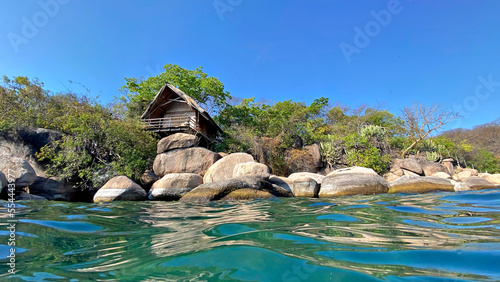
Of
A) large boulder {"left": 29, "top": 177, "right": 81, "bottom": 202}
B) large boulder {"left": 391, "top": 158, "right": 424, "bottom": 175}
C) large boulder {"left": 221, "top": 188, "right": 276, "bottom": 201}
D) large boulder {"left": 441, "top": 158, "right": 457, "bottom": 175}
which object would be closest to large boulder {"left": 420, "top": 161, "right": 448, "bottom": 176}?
large boulder {"left": 391, "top": 158, "right": 424, "bottom": 175}

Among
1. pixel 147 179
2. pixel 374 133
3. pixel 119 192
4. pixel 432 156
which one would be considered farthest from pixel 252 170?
pixel 432 156

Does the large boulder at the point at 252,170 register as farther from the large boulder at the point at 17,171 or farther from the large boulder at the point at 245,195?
the large boulder at the point at 17,171

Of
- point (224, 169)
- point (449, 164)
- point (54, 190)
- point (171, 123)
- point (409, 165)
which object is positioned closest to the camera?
point (54, 190)

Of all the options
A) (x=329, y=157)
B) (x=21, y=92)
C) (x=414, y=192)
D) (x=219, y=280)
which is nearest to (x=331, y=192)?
(x=414, y=192)

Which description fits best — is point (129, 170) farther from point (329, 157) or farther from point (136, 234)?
point (329, 157)

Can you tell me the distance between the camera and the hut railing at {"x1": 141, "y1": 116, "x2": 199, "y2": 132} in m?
13.9

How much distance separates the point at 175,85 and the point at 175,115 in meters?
3.45

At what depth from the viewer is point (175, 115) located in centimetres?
1600

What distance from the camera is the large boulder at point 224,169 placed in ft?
31.5

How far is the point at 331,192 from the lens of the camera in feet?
24.7

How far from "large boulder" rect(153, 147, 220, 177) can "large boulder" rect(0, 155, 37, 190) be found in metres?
4.57

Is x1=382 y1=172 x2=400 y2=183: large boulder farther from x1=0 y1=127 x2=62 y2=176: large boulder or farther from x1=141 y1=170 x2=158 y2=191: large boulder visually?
x1=0 y1=127 x2=62 y2=176: large boulder

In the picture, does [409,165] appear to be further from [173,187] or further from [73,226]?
[73,226]

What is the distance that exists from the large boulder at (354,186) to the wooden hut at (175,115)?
8.84 meters
